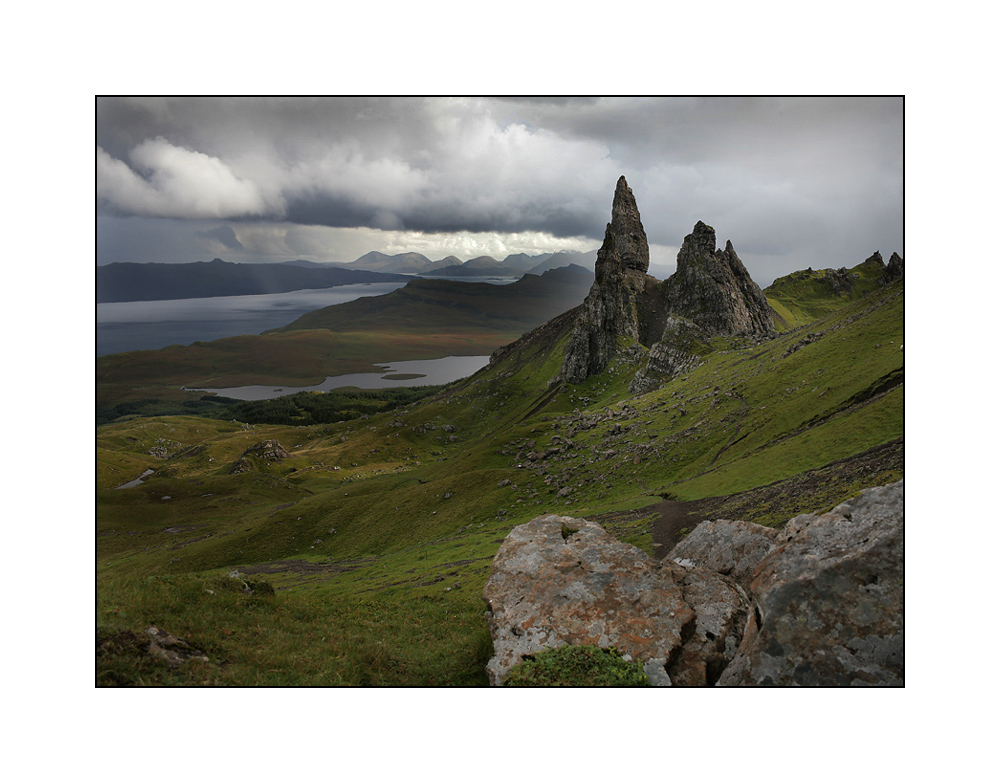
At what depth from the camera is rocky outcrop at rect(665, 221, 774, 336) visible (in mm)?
139750

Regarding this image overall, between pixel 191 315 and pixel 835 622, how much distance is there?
97231 mm

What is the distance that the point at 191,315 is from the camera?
266 ft

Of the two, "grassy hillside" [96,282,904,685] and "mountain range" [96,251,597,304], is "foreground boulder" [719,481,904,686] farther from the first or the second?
"mountain range" [96,251,597,304]

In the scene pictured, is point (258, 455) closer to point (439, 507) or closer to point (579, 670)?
point (439, 507)

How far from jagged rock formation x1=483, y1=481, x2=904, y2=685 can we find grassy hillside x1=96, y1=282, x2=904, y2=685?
90.7 inches

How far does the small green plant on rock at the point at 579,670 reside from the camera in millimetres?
11695

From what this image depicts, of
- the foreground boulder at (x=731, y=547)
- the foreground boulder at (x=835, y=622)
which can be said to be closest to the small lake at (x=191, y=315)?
the foreground boulder at (x=835, y=622)

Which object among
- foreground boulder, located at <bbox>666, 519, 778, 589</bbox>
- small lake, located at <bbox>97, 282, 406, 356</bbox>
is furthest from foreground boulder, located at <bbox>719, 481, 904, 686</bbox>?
small lake, located at <bbox>97, 282, 406, 356</bbox>

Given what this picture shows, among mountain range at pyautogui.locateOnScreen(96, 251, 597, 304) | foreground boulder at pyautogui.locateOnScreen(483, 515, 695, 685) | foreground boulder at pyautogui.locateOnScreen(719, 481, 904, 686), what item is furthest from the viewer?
mountain range at pyautogui.locateOnScreen(96, 251, 597, 304)

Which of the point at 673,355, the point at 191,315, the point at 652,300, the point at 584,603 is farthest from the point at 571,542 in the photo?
the point at 652,300

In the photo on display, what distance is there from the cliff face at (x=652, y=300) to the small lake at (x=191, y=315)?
71.4m

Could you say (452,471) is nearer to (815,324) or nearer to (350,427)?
→ (815,324)
